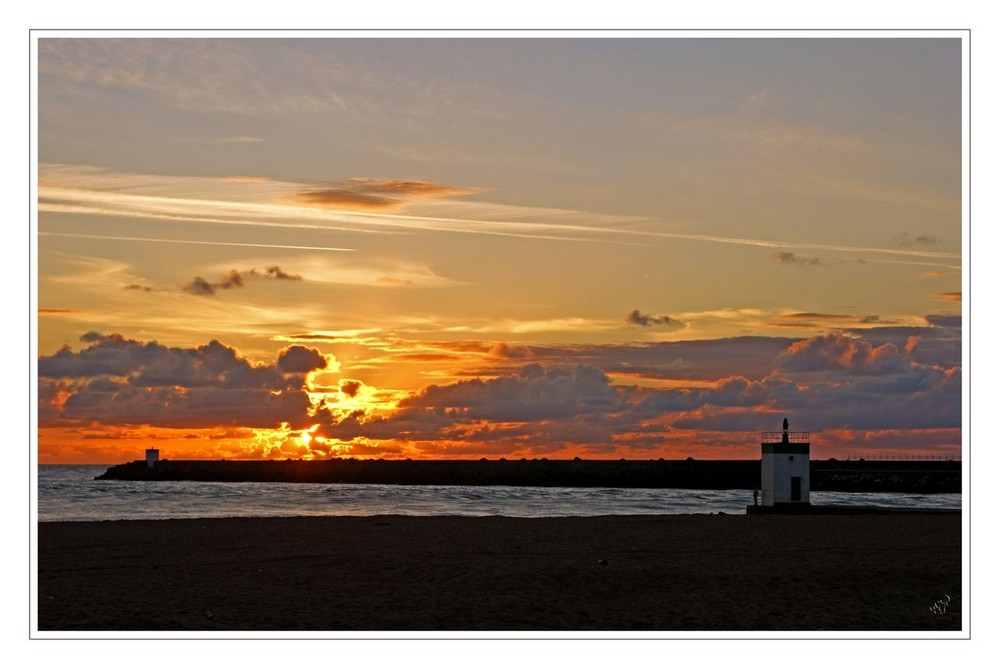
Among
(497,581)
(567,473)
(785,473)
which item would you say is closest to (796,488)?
(785,473)

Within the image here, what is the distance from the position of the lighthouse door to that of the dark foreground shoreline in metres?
11.7

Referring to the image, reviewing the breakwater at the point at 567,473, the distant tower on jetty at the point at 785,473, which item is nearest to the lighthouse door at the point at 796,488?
the distant tower on jetty at the point at 785,473

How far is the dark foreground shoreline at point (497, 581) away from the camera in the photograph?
16672 millimetres

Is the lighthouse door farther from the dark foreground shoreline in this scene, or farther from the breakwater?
the breakwater

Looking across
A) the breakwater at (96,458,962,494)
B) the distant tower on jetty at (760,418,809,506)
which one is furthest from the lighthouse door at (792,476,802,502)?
the breakwater at (96,458,962,494)

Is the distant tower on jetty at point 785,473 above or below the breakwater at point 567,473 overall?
above

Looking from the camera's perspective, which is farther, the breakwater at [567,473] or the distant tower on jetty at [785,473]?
the breakwater at [567,473]

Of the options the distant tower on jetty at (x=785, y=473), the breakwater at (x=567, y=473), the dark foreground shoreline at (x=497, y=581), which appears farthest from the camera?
the breakwater at (x=567, y=473)

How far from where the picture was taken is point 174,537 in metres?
27.4

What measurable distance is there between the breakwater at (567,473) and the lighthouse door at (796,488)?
48.0m

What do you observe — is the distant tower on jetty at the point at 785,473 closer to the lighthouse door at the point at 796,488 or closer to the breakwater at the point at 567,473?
the lighthouse door at the point at 796,488

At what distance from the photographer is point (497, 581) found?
1934 cm
